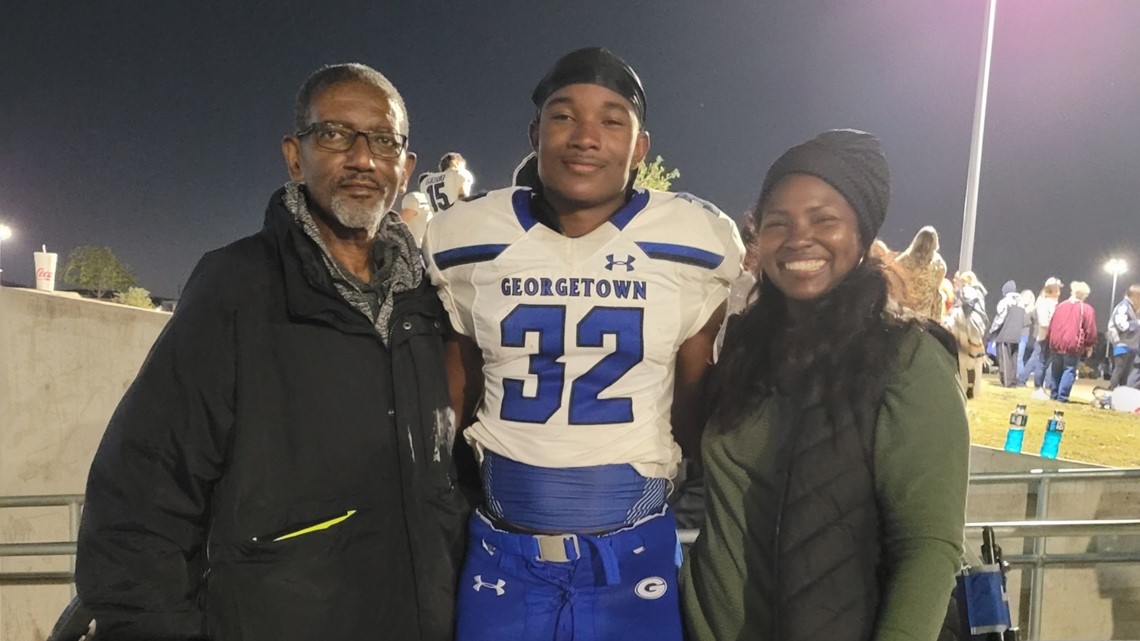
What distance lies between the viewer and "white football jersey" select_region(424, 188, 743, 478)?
194cm

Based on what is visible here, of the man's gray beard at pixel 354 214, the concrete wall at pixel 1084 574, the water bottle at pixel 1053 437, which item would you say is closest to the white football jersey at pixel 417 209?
the man's gray beard at pixel 354 214

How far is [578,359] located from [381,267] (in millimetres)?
601

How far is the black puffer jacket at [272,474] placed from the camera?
159 cm

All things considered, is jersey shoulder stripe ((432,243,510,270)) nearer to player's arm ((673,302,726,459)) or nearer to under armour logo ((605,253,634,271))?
under armour logo ((605,253,634,271))

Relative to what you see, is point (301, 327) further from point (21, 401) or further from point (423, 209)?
point (21, 401)

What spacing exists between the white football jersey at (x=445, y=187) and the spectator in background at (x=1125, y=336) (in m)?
9.07

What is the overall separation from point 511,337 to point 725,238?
2.34ft

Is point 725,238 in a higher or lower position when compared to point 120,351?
higher

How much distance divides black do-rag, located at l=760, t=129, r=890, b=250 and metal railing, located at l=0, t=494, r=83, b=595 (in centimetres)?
286

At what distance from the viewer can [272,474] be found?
171 cm

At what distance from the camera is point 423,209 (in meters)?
5.02

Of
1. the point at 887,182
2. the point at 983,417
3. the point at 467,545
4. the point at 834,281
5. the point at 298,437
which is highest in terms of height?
the point at 887,182

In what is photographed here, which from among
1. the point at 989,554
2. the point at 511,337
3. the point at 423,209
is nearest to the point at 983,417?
the point at 423,209

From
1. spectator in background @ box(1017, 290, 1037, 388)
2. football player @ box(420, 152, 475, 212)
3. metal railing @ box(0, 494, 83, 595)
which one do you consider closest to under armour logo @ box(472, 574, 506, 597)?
metal railing @ box(0, 494, 83, 595)
